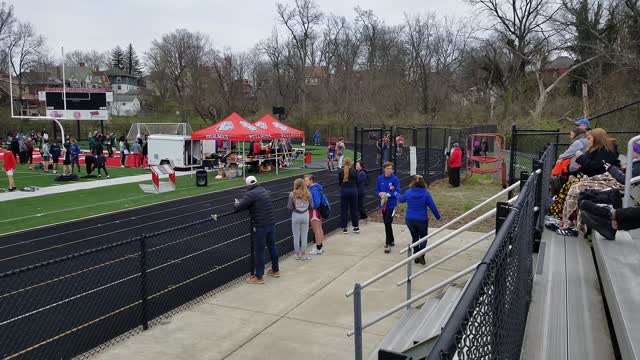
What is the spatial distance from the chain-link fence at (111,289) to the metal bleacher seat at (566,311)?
192 inches

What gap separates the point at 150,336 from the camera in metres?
6.70

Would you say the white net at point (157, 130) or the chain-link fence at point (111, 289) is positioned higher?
the white net at point (157, 130)

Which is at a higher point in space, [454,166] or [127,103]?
[127,103]

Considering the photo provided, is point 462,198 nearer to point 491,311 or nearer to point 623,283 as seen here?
point 623,283

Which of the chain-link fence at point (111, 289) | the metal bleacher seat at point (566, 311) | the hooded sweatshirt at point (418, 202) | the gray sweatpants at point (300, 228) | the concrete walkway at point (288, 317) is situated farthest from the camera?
the gray sweatpants at point (300, 228)

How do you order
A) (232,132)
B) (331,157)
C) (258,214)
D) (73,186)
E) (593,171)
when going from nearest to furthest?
1. (593,171)
2. (258,214)
3. (73,186)
4. (232,132)
5. (331,157)

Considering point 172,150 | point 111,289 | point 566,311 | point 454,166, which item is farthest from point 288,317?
point 172,150

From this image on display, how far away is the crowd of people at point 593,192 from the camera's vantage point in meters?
4.90

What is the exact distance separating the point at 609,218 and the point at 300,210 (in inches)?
231

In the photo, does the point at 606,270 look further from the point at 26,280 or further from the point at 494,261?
the point at 26,280

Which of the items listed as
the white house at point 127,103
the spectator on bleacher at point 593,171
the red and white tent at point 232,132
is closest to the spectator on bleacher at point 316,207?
the spectator on bleacher at point 593,171

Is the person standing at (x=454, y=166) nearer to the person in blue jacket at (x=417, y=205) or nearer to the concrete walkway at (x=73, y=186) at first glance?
the person in blue jacket at (x=417, y=205)

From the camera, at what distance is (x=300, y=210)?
9.80 metres

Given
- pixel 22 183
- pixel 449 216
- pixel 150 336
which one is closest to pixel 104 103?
pixel 22 183
